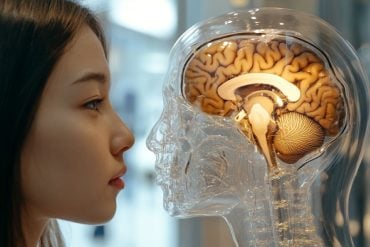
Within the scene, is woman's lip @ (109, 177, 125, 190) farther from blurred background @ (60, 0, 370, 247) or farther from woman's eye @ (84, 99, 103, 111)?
blurred background @ (60, 0, 370, 247)

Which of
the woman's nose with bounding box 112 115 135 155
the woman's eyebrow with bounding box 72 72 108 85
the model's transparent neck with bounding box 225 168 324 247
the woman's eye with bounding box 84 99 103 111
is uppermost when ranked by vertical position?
the woman's eyebrow with bounding box 72 72 108 85

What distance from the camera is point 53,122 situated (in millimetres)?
838

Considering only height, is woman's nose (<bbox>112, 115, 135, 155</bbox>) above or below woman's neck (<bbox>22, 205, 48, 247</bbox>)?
above

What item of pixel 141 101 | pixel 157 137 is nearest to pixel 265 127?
pixel 157 137

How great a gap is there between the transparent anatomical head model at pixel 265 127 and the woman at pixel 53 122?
0.29 ft

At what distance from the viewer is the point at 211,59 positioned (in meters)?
0.85

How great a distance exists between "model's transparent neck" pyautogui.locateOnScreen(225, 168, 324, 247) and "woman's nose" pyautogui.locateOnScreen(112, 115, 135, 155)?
176 mm

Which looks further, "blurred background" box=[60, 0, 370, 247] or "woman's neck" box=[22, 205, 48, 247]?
"blurred background" box=[60, 0, 370, 247]

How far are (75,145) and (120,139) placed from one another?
6 cm

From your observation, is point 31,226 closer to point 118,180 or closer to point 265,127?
point 118,180

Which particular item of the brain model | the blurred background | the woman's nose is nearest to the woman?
the woman's nose

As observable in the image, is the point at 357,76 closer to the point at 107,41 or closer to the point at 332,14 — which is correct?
the point at 107,41

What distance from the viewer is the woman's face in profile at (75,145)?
33.0 inches

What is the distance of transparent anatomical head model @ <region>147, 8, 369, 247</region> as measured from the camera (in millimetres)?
837
